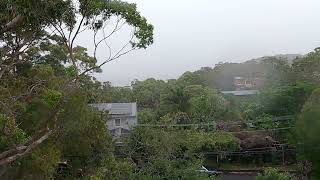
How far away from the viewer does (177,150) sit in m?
20.4

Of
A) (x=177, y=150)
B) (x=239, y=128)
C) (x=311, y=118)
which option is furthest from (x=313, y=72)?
(x=311, y=118)

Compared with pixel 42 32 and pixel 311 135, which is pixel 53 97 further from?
pixel 311 135

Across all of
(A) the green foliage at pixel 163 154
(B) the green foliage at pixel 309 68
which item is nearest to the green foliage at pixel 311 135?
(A) the green foliage at pixel 163 154

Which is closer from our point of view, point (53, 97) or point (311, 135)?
point (53, 97)

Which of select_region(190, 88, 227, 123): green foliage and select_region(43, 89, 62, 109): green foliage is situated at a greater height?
select_region(43, 89, 62, 109): green foliage

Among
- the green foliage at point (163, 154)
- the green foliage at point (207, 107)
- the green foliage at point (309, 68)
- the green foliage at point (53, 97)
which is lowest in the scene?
the green foliage at point (163, 154)

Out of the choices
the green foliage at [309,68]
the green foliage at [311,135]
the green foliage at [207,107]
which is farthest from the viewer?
the green foliage at [309,68]

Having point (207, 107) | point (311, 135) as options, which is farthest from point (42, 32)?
point (207, 107)

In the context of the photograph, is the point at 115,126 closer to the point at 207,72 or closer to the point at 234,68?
the point at 207,72

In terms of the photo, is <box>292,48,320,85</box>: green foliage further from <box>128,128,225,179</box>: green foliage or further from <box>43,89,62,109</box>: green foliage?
<box>43,89,62,109</box>: green foliage

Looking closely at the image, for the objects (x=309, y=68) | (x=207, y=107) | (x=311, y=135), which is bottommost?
(x=311, y=135)

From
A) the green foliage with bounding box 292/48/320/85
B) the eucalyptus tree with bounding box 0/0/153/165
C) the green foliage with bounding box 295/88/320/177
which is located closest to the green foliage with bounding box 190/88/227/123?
the green foliage with bounding box 292/48/320/85

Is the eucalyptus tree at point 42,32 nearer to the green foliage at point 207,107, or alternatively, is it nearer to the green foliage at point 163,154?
the green foliage at point 163,154

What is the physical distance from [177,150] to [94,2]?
1182 cm
